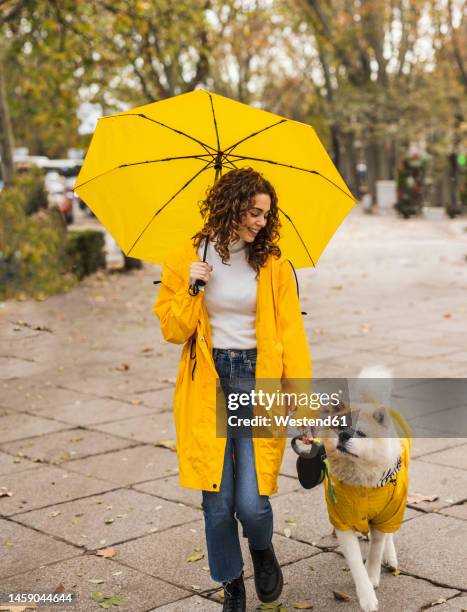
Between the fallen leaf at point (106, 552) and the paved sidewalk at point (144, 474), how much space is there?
0.06 feet

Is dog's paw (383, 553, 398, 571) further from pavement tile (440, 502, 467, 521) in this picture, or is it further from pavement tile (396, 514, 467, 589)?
pavement tile (440, 502, 467, 521)

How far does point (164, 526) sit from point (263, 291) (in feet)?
6.13

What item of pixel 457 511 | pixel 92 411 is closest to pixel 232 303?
pixel 457 511

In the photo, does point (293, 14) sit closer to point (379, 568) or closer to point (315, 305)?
point (315, 305)

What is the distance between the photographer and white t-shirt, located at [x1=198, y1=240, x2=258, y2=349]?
13.3 feet

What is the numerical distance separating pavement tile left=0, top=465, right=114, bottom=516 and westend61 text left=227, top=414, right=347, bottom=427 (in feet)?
6.93

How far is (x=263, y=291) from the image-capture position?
4.04m

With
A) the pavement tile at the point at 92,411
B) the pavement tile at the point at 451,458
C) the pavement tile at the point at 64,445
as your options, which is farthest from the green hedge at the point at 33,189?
the pavement tile at the point at 451,458

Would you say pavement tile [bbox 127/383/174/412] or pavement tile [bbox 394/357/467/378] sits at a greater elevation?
pavement tile [bbox 127/383/174/412]

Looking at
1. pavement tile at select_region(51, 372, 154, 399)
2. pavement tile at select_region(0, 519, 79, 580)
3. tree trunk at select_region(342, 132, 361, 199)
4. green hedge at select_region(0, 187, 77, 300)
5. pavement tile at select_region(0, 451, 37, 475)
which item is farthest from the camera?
tree trunk at select_region(342, 132, 361, 199)

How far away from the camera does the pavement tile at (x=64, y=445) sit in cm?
676

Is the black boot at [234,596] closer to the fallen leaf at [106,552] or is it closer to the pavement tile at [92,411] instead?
the fallen leaf at [106,552]

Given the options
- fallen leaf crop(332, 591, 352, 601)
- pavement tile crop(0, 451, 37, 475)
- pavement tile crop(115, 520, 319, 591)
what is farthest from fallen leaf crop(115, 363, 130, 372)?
fallen leaf crop(332, 591, 352, 601)

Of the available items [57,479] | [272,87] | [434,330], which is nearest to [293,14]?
[272,87]
